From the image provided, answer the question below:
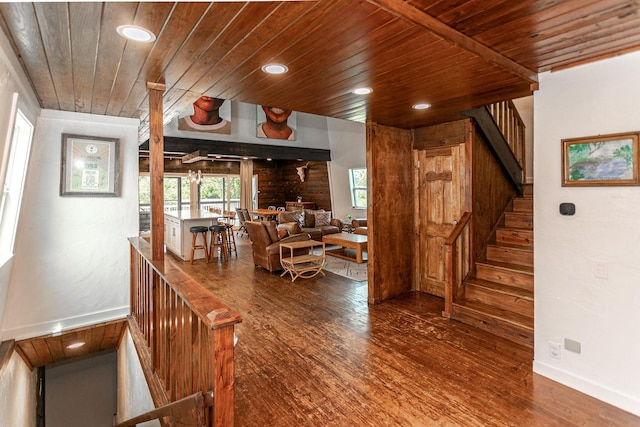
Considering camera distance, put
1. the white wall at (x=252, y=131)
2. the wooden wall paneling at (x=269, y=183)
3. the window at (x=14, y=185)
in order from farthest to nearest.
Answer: the wooden wall paneling at (x=269, y=183), the white wall at (x=252, y=131), the window at (x=14, y=185)

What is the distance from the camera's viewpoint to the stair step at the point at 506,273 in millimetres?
3546

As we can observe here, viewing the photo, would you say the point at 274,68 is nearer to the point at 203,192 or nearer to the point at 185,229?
the point at 185,229

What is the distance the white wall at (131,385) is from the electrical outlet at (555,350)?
307cm

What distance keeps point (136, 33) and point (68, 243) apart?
2.71 meters

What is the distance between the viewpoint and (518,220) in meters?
4.28

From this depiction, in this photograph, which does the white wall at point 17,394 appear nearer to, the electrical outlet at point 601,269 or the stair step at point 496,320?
the stair step at point 496,320

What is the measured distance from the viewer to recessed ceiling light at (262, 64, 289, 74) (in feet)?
7.50

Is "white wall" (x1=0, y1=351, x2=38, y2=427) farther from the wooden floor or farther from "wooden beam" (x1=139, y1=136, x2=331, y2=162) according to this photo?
"wooden beam" (x1=139, y1=136, x2=331, y2=162)

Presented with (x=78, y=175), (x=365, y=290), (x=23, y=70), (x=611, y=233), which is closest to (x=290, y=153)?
(x=365, y=290)

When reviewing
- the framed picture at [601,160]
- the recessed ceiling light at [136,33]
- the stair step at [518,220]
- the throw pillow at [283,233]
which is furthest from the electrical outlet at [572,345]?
the throw pillow at [283,233]

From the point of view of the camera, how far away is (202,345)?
5.48 feet

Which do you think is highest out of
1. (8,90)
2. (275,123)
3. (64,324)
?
(275,123)

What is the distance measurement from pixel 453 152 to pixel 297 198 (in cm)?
839

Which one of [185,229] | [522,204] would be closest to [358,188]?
[185,229]
